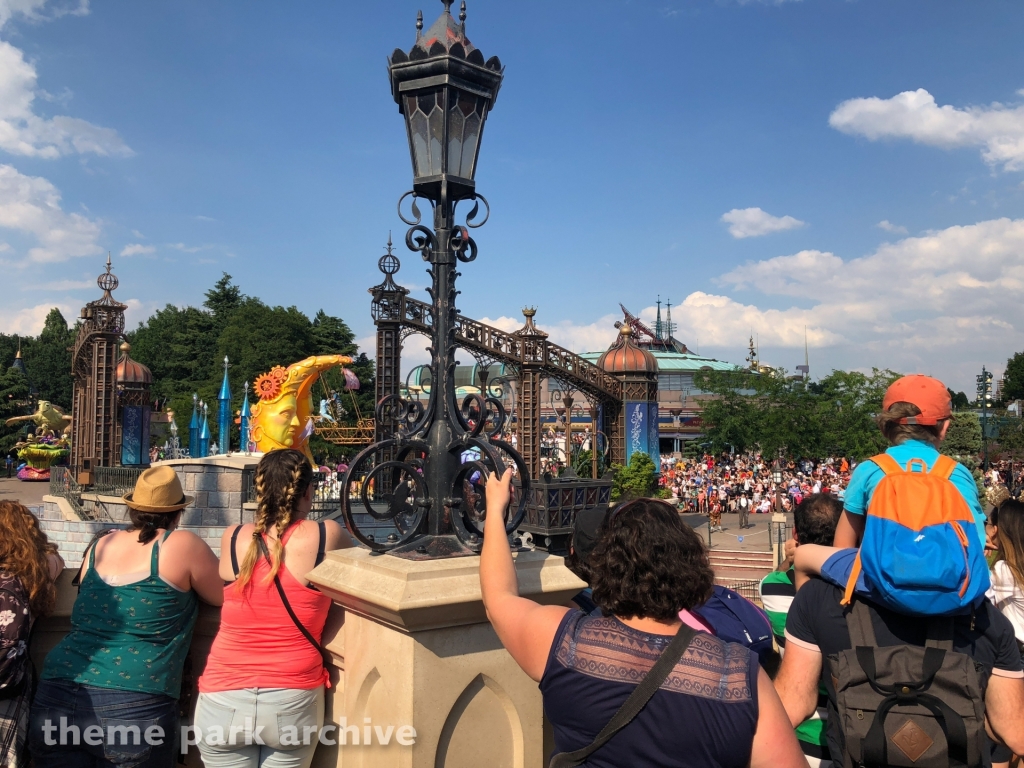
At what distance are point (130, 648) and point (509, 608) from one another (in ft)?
5.31

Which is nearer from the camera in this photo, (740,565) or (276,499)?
(276,499)

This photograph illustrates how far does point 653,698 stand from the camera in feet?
5.01

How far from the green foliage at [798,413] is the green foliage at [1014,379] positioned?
5024 centimetres

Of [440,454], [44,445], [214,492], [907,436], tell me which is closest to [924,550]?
[907,436]

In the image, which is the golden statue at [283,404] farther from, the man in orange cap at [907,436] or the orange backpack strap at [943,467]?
the orange backpack strap at [943,467]

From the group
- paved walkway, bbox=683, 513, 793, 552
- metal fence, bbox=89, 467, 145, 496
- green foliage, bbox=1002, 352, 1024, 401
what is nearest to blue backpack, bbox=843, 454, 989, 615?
paved walkway, bbox=683, 513, 793, 552

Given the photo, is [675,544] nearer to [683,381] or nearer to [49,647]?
[49,647]

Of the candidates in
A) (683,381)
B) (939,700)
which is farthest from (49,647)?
(683,381)

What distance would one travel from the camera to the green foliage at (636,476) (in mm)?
22438

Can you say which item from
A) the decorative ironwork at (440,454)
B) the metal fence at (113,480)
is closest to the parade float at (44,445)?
the metal fence at (113,480)

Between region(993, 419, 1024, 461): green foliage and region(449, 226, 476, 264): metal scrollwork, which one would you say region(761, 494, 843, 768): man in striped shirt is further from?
region(993, 419, 1024, 461): green foliage

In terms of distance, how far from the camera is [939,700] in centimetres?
190

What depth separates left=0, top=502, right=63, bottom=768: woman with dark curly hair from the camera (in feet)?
8.54

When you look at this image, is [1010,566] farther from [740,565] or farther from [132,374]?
[132,374]
